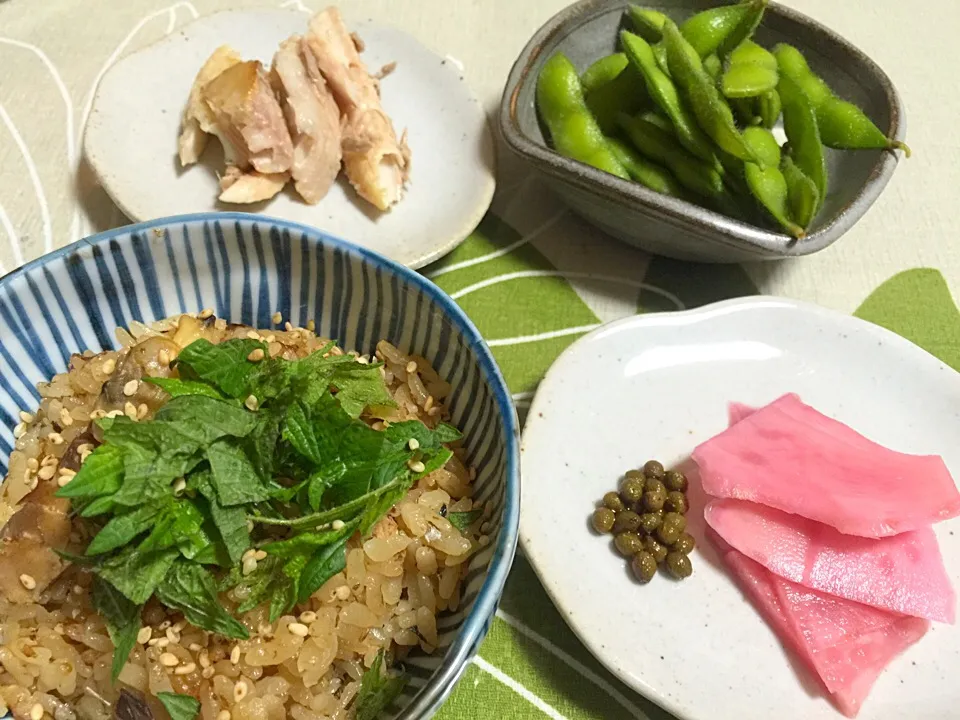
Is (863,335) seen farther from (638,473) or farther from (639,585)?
(639,585)

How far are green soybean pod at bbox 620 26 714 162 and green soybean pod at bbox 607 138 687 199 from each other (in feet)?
0.35

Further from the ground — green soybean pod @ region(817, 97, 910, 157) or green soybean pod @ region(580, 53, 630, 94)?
green soybean pod @ region(580, 53, 630, 94)

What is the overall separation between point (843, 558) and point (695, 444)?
432 millimetres

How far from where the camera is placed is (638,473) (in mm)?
1801

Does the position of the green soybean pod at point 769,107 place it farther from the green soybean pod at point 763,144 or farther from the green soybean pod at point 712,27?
the green soybean pod at point 712,27

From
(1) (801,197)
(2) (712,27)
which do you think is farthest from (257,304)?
(2) (712,27)

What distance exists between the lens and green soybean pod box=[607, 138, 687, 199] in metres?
2.20

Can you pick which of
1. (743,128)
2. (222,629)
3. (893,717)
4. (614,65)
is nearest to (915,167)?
(743,128)

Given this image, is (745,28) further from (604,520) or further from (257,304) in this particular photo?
(257,304)

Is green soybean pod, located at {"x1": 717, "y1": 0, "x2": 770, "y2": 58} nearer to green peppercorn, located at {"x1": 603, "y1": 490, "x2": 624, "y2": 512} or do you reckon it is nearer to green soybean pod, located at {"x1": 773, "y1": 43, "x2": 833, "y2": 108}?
green soybean pod, located at {"x1": 773, "y1": 43, "x2": 833, "y2": 108}

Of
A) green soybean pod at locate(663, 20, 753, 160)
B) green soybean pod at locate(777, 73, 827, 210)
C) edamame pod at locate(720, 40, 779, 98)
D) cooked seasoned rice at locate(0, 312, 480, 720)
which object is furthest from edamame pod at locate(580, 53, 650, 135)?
cooked seasoned rice at locate(0, 312, 480, 720)

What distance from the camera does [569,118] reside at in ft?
7.35

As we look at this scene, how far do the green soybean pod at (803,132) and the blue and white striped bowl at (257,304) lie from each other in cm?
127

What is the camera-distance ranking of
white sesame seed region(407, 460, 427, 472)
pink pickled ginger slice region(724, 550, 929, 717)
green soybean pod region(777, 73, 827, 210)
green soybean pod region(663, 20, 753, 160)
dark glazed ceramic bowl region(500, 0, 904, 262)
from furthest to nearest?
green soybean pod region(777, 73, 827, 210), green soybean pod region(663, 20, 753, 160), dark glazed ceramic bowl region(500, 0, 904, 262), pink pickled ginger slice region(724, 550, 929, 717), white sesame seed region(407, 460, 427, 472)
